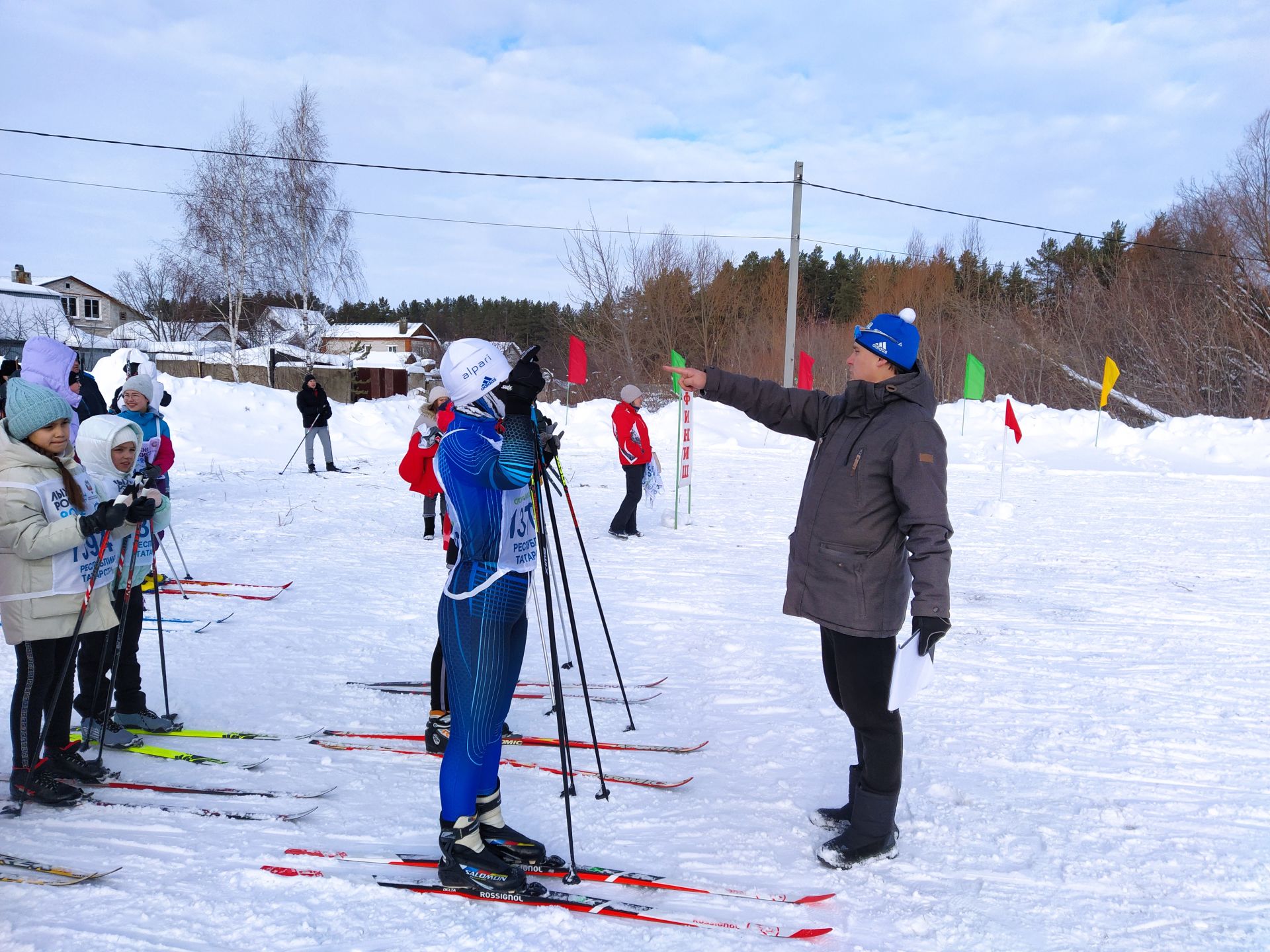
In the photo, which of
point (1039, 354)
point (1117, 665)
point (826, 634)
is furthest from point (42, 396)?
point (1039, 354)

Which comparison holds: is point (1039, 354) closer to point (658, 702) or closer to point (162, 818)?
point (658, 702)

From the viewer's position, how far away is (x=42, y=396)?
3131mm

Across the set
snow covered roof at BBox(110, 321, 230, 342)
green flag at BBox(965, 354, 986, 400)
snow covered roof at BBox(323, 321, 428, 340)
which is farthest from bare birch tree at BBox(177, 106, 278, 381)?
snow covered roof at BBox(323, 321, 428, 340)

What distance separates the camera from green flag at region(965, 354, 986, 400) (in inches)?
638

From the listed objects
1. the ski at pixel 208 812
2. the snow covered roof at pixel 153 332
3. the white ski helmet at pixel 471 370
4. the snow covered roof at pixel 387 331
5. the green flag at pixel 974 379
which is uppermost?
the snow covered roof at pixel 387 331

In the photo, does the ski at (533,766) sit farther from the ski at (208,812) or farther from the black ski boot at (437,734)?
the ski at (208,812)

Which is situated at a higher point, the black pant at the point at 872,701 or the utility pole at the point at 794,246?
the utility pole at the point at 794,246

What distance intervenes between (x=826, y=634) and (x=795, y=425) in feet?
2.58

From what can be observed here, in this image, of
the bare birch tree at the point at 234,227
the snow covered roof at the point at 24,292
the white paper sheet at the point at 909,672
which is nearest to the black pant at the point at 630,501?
the white paper sheet at the point at 909,672

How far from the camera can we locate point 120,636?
357 centimetres

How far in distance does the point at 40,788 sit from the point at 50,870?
625 millimetres

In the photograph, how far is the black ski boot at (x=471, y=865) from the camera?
2592mm

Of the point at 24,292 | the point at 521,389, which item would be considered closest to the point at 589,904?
the point at 521,389

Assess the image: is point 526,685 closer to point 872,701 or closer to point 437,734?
point 437,734
